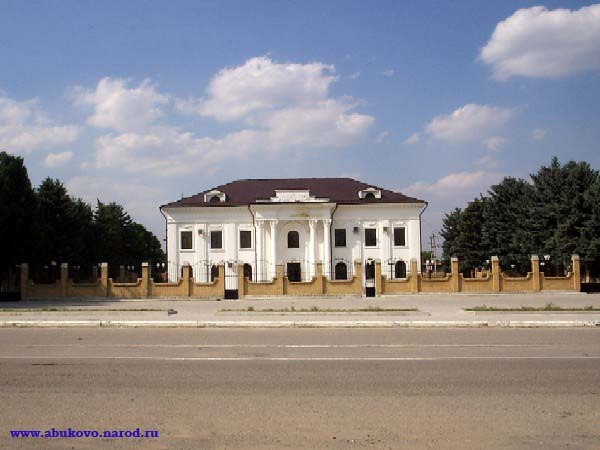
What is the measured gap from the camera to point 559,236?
41.6 meters

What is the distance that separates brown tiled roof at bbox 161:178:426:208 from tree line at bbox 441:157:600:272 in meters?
8.76

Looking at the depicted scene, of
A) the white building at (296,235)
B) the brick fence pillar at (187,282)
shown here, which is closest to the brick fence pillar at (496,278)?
the white building at (296,235)

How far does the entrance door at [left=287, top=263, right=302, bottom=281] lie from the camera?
169ft

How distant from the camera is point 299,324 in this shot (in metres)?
15.9

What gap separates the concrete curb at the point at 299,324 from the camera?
15.4 meters

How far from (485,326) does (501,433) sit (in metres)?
10.5

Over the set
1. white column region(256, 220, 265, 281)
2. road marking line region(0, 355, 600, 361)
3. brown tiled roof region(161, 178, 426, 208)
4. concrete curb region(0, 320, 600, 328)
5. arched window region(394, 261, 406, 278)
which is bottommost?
concrete curb region(0, 320, 600, 328)

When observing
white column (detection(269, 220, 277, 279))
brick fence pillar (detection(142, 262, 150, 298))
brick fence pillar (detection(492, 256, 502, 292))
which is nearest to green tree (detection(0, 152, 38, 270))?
brick fence pillar (detection(142, 262, 150, 298))

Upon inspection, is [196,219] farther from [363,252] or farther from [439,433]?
[439,433]

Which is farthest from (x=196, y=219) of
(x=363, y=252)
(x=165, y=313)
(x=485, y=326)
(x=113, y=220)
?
→ (x=485, y=326)

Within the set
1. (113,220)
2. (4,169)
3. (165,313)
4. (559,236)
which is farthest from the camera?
(113,220)

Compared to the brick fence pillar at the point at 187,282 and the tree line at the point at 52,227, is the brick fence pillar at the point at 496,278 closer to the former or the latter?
the brick fence pillar at the point at 187,282

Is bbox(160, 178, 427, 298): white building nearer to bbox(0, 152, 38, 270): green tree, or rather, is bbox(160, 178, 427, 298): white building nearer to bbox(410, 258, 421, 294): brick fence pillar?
bbox(0, 152, 38, 270): green tree

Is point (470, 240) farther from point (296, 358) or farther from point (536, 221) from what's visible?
Answer: point (296, 358)
